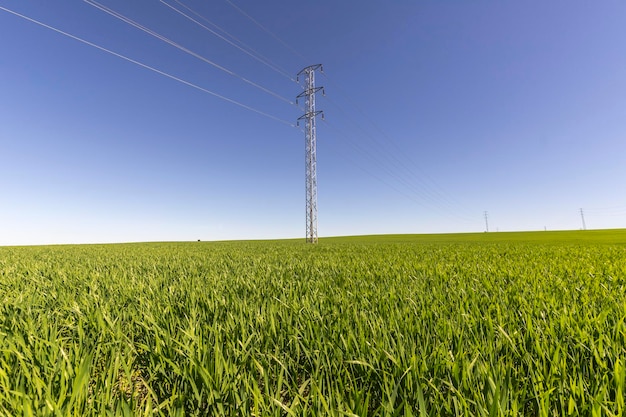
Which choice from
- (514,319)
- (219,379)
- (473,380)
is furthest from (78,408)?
(514,319)

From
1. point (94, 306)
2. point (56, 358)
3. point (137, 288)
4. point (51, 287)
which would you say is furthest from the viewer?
point (51, 287)

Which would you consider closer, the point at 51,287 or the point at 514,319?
the point at 514,319

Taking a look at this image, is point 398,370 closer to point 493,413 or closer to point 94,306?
point 493,413

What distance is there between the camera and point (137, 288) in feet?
11.3

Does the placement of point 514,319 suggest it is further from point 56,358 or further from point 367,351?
point 56,358

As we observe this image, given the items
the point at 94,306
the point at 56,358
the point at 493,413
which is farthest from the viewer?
the point at 94,306

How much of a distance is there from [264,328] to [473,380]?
1407 millimetres

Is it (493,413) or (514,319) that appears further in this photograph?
(514,319)

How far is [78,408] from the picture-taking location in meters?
1.15

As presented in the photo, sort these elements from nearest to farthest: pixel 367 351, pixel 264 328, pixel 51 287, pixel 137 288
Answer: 1. pixel 367 351
2. pixel 264 328
3. pixel 137 288
4. pixel 51 287

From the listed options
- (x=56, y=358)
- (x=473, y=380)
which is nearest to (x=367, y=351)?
(x=473, y=380)

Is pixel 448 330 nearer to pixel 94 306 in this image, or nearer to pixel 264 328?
pixel 264 328

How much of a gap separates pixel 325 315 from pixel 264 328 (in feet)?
1.76

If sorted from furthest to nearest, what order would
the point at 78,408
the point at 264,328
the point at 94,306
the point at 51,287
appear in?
the point at 51,287
the point at 94,306
the point at 264,328
the point at 78,408
